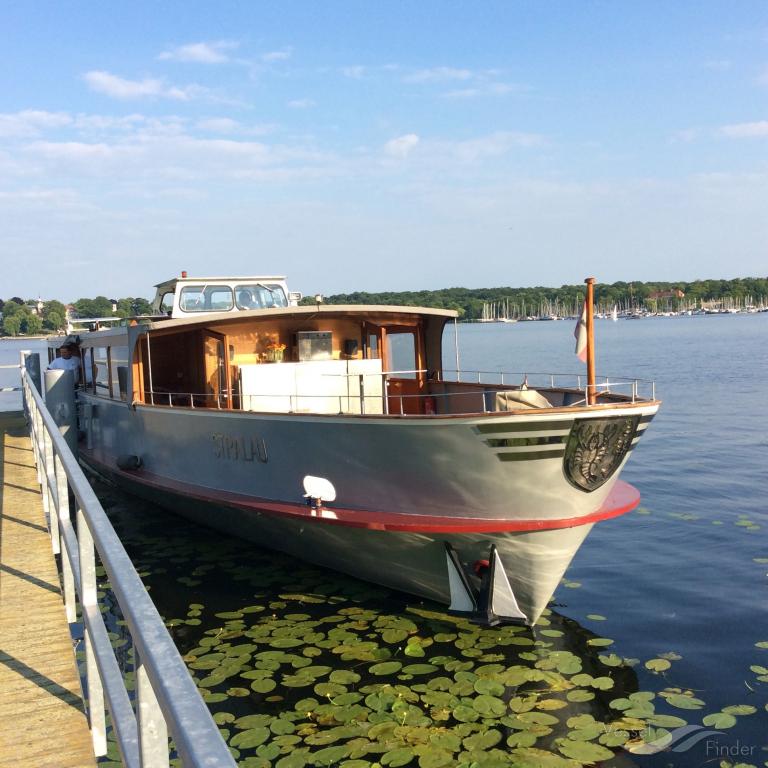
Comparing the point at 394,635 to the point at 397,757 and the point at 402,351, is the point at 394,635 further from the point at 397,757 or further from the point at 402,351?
the point at 402,351

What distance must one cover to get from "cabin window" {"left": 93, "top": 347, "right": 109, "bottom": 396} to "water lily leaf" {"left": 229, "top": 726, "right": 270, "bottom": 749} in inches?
330

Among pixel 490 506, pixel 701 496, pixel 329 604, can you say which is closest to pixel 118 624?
pixel 329 604

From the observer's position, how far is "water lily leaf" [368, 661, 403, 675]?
24.7 feet

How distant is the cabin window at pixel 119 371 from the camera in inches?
484

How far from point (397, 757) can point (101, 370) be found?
985 cm

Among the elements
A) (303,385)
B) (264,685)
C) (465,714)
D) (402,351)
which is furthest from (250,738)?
(402,351)

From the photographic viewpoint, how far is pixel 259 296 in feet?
45.3

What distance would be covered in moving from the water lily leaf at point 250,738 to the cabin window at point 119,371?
7039 millimetres

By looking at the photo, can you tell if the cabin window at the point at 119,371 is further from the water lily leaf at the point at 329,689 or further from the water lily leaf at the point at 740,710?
the water lily leaf at the point at 740,710

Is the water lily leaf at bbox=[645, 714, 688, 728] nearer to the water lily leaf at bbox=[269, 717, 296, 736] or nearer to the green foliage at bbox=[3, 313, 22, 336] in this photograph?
the water lily leaf at bbox=[269, 717, 296, 736]

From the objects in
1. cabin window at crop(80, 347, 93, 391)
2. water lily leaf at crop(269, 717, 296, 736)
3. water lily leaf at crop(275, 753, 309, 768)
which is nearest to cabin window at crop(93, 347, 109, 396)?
cabin window at crop(80, 347, 93, 391)

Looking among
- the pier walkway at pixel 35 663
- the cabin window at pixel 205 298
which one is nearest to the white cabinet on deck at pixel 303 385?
the cabin window at pixel 205 298

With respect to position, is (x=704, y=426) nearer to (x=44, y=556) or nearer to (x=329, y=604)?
(x=329, y=604)

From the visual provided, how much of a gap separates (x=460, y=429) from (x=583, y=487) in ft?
4.64
